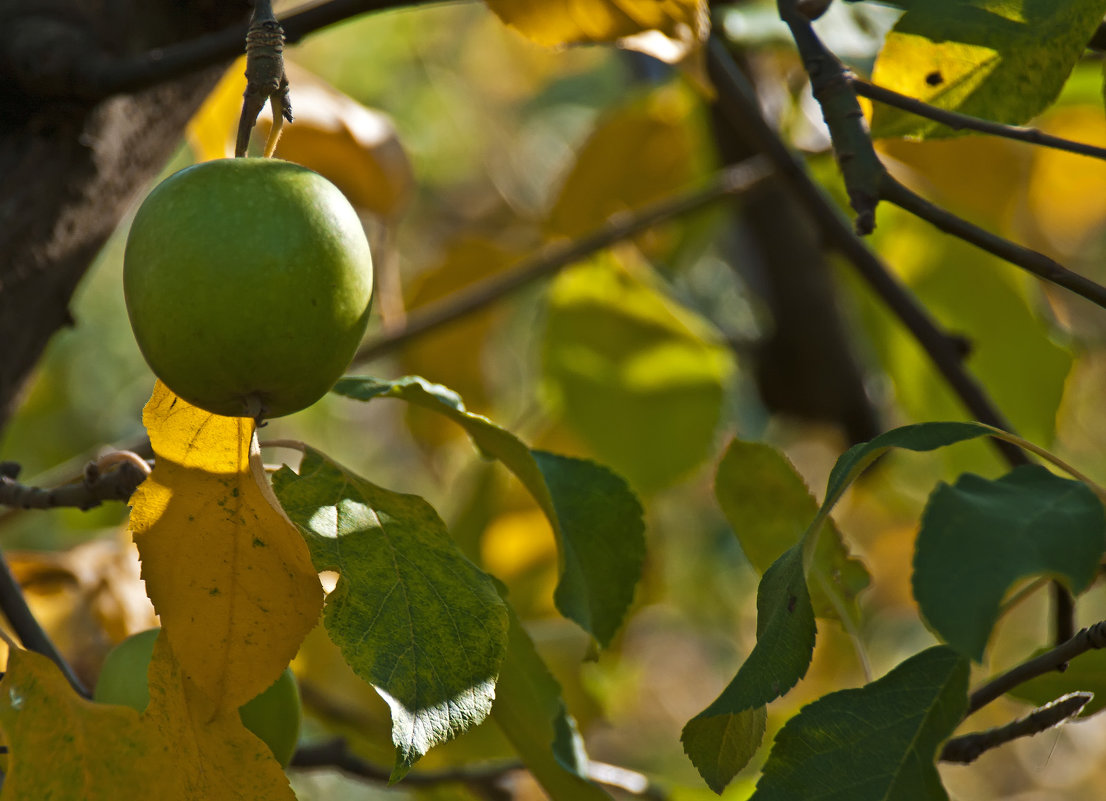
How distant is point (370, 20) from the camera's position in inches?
117

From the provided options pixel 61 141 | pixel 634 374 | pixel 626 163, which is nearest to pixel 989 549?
pixel 61 141

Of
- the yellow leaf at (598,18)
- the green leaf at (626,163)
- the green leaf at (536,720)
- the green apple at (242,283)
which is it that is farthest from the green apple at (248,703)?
the green leaf at (626,163)

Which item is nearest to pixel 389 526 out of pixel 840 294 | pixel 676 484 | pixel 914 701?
pixel 914 701

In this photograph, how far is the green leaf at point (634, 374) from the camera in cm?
118

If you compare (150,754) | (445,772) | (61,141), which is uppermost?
(61,141)

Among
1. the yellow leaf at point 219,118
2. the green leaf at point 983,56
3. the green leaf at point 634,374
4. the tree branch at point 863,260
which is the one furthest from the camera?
the green leaf at point 634,374

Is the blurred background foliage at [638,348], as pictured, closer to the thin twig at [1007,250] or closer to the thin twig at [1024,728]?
the thin twig at [1024,728]

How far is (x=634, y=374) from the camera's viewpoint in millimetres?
1221

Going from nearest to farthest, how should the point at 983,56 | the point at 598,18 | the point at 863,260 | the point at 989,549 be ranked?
the point at 989,549 < the point at 983,56 < the point at 598,18 < the point at 863,260

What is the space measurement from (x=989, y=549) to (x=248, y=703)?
1.46 ft

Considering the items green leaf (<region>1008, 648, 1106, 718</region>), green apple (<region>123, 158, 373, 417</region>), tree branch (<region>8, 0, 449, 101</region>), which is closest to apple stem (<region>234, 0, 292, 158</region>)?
green apple (<region>123, 158, 373, 417</region>)

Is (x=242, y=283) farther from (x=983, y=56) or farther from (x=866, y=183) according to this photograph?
(x=983, y=56)

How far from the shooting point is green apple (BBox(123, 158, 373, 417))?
458 mm

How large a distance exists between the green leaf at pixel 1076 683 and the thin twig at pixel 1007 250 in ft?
0.71
